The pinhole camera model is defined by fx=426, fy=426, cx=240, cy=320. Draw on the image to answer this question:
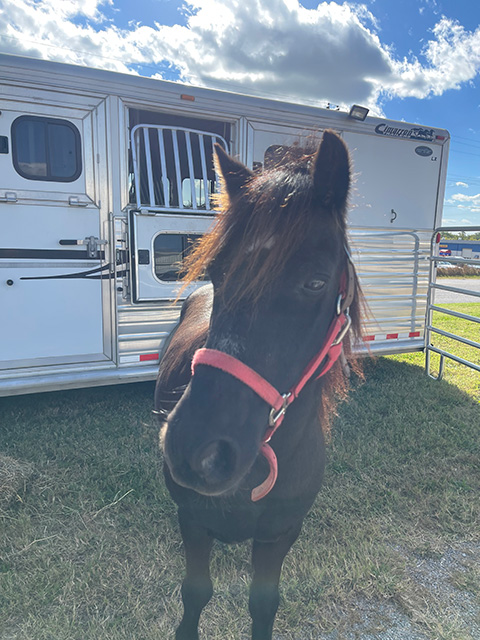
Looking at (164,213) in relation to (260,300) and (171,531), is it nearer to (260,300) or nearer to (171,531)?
(171,531)

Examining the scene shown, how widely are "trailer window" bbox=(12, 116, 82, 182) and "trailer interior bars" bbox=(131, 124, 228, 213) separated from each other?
0.61 m

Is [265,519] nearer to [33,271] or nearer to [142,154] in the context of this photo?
[33,271]

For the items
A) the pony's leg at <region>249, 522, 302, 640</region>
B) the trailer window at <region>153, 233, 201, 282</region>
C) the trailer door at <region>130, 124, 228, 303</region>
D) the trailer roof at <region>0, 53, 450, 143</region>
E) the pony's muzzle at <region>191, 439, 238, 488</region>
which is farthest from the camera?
the trailer window at <region>153, 233, 201, 282</region>

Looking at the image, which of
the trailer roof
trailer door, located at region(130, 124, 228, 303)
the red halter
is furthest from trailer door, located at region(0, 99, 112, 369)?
the red halter

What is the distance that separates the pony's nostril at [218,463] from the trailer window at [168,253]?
3.27 metres

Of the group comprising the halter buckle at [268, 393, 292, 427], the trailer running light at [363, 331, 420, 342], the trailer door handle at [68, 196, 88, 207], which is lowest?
the trailer running light at [363, 331, 420, 342]

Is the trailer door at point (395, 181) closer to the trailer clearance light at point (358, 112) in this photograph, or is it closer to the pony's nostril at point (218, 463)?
the trailer clearance light at point (358, 112)

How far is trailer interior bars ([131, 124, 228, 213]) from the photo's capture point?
14.2 feet

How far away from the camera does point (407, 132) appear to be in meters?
5.25

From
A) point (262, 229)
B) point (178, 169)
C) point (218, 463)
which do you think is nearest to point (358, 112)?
point (178, 169)

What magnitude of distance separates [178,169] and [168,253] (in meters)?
0.86

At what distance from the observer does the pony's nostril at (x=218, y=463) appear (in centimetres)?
109

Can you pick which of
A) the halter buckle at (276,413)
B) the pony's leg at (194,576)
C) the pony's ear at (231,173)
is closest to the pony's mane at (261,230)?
the pony's ear at (231,173)

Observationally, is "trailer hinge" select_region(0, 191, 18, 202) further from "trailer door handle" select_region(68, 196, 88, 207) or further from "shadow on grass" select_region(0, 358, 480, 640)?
"shadow on grass" select_region(0, 358, 480, 640)
